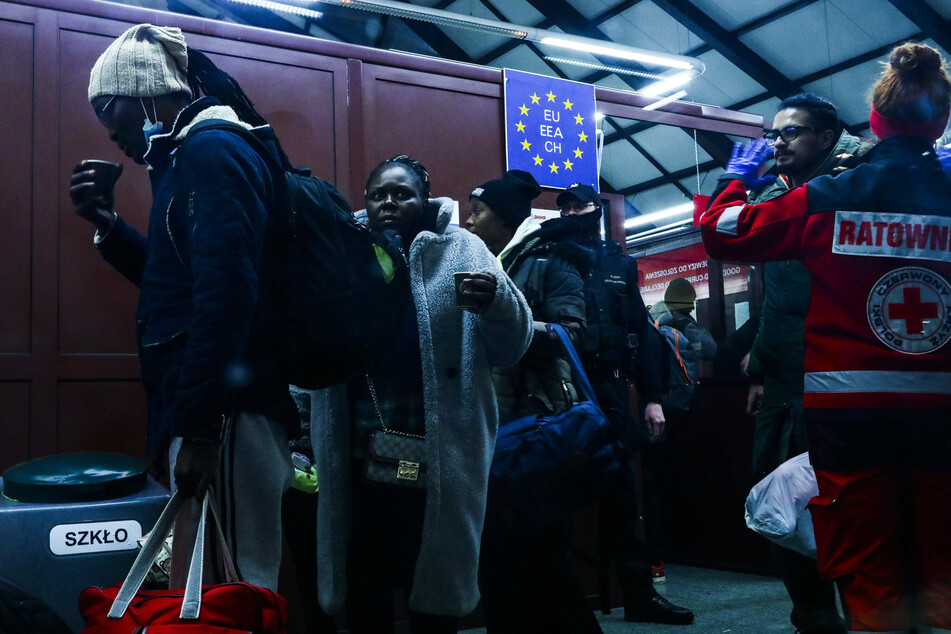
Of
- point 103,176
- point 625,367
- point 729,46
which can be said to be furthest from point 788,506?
point 729,46

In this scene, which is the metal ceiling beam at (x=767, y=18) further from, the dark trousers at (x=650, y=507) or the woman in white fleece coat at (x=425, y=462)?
the woman in white fleece coat at (x=425, y=462)

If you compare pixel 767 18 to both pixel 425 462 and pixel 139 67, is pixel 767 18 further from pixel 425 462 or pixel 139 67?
pixel 139 67

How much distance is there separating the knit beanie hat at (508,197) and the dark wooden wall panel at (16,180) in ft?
5.61

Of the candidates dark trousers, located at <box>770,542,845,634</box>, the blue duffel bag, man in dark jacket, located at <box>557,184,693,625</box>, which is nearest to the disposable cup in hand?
the blue duffel bag

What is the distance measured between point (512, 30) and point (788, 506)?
5.73 metres

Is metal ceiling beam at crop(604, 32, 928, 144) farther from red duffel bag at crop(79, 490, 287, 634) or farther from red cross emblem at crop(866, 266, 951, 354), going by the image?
red duffel bag at crop(79, 490, 287, 634)

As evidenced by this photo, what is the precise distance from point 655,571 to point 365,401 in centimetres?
274

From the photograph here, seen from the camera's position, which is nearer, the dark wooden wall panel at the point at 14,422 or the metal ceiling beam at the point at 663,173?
the dark wooden wall panel at the point at 14,422

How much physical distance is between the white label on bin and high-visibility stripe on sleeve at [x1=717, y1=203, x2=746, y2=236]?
168 centimetres

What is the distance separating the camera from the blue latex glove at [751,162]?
8.15ft

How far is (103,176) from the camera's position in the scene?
2.09 m

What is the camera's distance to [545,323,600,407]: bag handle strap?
2.49m

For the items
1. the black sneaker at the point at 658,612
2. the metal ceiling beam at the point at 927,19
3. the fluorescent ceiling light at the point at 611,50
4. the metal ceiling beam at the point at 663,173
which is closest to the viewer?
the black sneaker at the point at 658,612

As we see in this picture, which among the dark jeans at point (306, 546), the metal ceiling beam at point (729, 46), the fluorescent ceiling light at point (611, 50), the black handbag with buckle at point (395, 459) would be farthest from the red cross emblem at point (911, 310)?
the metal ceiling beam at point (729, 46)
